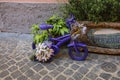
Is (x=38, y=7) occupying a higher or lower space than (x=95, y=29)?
higher

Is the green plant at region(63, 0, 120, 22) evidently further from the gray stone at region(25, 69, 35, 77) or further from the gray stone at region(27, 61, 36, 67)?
the gray stone at region(25, 69, 35, 77)

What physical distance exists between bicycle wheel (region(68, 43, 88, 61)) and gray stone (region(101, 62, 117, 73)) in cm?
41

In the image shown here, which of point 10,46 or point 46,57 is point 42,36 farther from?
point 10,46

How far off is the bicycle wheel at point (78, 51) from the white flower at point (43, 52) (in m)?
0.43

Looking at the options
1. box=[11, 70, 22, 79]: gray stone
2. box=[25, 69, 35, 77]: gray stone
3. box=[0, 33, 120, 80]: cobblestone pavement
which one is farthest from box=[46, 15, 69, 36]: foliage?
box=[11, 70, 22, 79]: gray stone

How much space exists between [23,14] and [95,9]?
7.01ft

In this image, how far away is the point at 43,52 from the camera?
3176 mm

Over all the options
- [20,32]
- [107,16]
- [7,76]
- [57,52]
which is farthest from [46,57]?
[20,32]

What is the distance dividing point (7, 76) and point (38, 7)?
208cm

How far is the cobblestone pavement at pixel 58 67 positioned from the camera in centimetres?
284

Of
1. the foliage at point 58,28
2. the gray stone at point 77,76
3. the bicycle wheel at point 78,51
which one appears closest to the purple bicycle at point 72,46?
the bicycle wheel at point 78,51

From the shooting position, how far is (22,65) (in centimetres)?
321

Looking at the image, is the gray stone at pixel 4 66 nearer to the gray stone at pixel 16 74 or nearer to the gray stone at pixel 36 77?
the gray stone at pixel 16 74

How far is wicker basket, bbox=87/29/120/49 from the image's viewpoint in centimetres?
334
